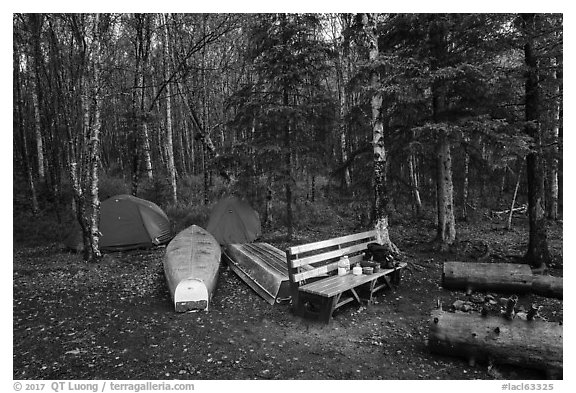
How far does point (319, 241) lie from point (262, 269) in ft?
6.37

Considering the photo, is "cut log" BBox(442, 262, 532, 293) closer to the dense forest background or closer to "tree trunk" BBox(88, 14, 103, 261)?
the dense forest background

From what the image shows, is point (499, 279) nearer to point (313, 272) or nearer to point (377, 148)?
point (313, 272)

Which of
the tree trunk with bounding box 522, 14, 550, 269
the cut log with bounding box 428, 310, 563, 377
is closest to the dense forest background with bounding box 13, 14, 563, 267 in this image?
the tree trunk with bounding box 522, 14, 550, 269

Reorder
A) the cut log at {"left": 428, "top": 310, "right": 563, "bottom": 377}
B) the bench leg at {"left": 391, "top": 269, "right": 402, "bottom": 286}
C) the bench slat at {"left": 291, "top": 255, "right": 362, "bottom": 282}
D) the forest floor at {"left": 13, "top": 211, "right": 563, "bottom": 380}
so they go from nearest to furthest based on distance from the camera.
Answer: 1. the cut log at {"left": 428, "top": 310, "right": 563, "bottom": 377}
2. the forest floor at {"left": 13, "top": 211, "right": 563, "bottom": 380}
3. the bench slat at {"left": 291, "top": 255, "right": 362, "bottom": 282}
4. the bench leg at {"left": 391, "top": 269, "right": 402, "bottom": 286}

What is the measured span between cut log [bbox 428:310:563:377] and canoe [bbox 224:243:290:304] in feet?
9.32

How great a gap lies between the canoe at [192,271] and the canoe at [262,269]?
1.64ft

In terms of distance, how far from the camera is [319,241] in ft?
29.3

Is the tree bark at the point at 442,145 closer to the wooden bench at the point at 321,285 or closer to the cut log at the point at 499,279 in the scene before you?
the cut log at the point at 499,279

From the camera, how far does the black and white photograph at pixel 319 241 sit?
4.60 metres

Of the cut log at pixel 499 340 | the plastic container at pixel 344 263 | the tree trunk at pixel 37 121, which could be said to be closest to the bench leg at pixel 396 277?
the plastic container at pixel 344 263

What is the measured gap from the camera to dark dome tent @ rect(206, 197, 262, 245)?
36.9ft

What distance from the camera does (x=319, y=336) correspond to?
5.41 metres

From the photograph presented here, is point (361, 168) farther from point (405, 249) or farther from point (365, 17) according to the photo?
point (365, 17)

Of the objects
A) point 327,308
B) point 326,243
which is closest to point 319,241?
point 326,243
